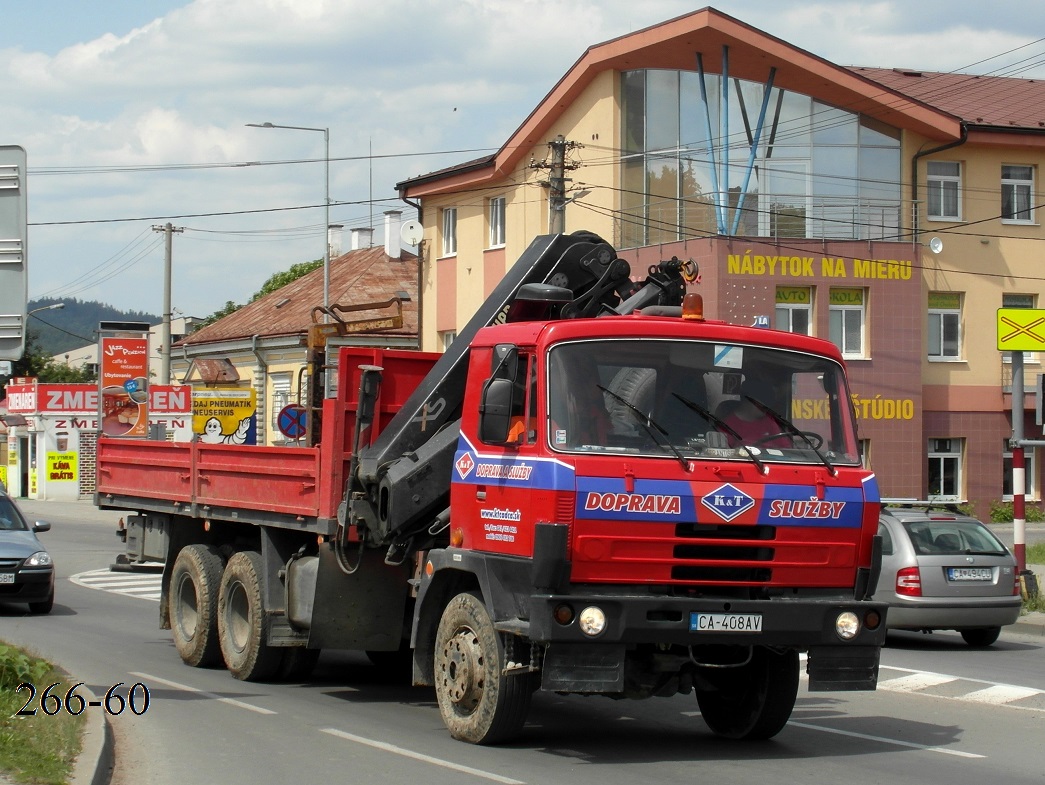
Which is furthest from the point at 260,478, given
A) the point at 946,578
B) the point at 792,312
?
the point at 792,312

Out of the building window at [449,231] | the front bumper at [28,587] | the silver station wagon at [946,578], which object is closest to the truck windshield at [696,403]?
the silver station wagon at [946,578]

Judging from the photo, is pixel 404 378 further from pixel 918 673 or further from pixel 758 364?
pixel 918 673

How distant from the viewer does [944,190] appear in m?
37.3

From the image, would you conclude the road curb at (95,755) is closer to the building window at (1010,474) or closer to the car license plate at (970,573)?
the car license plate at (970,573)

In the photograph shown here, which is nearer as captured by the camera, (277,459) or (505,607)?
(505,607)

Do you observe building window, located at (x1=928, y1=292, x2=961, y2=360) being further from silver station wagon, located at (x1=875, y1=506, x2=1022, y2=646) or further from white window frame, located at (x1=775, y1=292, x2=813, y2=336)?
silver station wagon, located at (x1=875, y1=506, x2=1022, y2=646)

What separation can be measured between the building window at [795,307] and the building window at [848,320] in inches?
22.6

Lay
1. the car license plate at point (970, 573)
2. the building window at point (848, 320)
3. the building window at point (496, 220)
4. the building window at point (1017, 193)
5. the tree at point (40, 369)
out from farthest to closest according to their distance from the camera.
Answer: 1. the tree at point (40, 369)
2. the building window at point (496, 220)
3. the building window at point (1017, 193)
4. the building window at point (848, 320)
5. the car license plate at point (970, 573)

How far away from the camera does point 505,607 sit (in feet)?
27.6

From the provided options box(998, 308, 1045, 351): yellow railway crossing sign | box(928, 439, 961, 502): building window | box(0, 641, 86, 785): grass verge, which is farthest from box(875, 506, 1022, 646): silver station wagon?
box(928, 439, 961, 502): building window

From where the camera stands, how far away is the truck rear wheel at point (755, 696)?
30.4ft

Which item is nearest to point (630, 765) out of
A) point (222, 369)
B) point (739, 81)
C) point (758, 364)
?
point (758, 364)

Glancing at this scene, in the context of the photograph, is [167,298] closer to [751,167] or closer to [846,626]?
[751,167]

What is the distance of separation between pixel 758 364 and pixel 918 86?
3649cm
